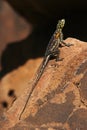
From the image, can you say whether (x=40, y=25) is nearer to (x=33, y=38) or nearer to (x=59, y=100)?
(x=33, y=38)

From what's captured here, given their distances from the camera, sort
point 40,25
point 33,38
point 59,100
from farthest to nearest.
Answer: point 40,25
point 33,38
point 59,100

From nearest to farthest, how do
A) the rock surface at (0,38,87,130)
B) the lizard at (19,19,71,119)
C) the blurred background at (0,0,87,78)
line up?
the rock surface at (0,38,87,130), the lizard at (19,19,71,119), the blurred background at (0,0,87,78)

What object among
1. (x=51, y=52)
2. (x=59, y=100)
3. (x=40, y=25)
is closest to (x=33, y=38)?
(x=40, y=25)

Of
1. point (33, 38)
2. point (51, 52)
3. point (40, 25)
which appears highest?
point (51, 52)

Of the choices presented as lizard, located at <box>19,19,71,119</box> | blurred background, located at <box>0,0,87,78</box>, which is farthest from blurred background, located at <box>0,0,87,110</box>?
lizard, located at <box>19,19,71,119</box>

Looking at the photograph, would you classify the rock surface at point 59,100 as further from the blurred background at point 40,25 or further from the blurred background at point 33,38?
the blurred background at point 40,25

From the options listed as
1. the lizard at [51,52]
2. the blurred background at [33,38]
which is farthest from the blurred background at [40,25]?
the lizard at [51,52]

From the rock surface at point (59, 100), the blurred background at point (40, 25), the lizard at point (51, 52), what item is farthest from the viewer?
the blurred background at point (40, 25)

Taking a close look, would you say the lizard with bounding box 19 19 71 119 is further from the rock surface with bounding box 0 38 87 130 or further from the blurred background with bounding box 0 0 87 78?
the blurred background with bounding box 0 0 87 78

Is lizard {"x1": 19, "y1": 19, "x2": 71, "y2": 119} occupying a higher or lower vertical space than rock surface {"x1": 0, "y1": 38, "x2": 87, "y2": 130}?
higher
